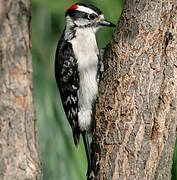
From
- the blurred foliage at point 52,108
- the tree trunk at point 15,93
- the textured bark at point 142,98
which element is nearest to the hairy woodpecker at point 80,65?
the blurred foliage at point 52,108

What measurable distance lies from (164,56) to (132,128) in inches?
21.2

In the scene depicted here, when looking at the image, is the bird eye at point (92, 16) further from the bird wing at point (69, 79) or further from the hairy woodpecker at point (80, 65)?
the bird wing at point (69, 79)

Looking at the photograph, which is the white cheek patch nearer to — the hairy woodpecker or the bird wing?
the hairy woodpecker

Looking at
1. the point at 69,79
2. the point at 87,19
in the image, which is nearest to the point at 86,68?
the point at 69,79

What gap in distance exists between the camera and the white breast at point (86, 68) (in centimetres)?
378

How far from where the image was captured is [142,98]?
2.79 metres

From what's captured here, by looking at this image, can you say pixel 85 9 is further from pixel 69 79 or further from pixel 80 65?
pixel 69 79

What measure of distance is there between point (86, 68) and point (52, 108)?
0.81 metres

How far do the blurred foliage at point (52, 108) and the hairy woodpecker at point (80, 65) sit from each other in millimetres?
294

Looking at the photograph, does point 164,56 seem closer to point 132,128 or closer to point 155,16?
point 155,16

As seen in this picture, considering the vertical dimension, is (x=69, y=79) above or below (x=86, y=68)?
below

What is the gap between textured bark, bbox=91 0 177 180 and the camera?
2760 mm

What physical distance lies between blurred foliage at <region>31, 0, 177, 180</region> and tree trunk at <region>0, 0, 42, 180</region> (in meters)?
2.23

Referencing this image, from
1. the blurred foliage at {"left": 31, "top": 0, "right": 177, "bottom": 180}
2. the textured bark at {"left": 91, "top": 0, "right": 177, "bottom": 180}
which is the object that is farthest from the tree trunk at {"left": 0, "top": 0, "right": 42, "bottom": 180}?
the blurred foliage at {"left": 31, "top": 0, "right": 177, "bottom": 180}
